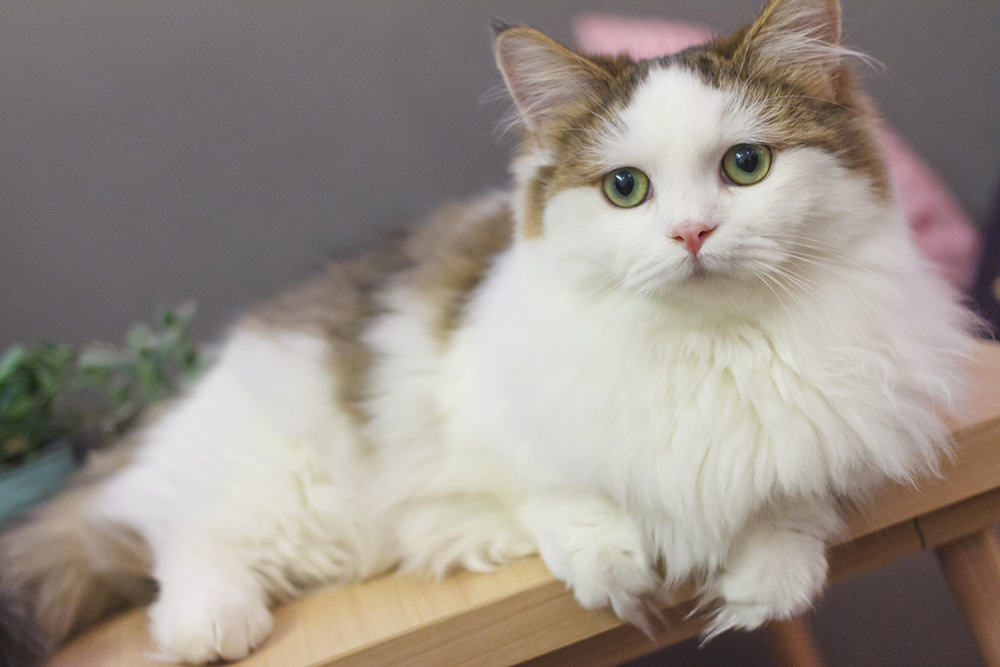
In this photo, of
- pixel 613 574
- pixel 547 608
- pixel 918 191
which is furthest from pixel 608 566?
pixel 918 191

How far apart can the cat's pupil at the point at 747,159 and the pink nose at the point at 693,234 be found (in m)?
0.11

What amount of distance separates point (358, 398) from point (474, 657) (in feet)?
1.63

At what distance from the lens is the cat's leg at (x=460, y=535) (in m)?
Result: 1.03

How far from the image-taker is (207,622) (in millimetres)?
934

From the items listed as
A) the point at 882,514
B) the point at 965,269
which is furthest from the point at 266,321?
the point at 965,269

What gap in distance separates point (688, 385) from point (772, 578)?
0.86ft

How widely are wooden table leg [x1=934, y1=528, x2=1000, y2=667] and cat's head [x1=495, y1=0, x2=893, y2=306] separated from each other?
0.54 m

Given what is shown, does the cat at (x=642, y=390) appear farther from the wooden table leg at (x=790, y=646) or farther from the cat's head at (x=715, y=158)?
the wooden table leg at (x=790, y=646)

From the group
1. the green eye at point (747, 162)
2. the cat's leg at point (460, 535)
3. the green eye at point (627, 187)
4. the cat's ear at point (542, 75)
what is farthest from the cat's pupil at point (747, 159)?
the cat's leg at point (460, 535)

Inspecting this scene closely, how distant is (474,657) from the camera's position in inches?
35.5

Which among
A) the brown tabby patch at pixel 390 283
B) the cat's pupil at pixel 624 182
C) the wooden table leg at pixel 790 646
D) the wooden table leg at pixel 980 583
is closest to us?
the cat's pupil at pixel 624 182

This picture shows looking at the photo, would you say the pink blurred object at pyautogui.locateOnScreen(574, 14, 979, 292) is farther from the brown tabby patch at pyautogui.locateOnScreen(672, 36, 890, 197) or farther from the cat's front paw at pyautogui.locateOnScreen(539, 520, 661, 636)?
the cat's front paw at pyautogui.locateOnScreen(539, 520, 661, 636)

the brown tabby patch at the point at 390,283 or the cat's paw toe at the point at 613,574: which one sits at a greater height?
the brown tabby patch at the point at 390,283

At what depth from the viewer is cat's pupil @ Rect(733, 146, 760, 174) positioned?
812 millimetres
